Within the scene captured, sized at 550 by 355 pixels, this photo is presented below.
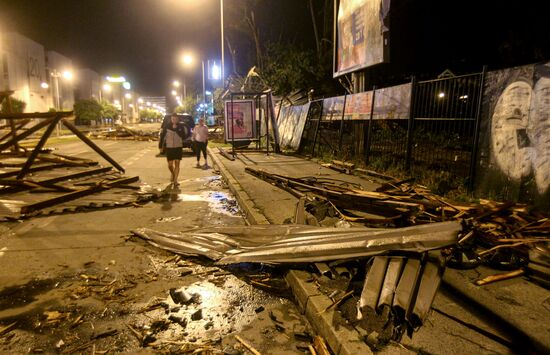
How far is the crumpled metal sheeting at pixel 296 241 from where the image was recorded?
3254 millimetres

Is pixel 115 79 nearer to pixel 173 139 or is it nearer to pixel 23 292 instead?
pixel 173 139

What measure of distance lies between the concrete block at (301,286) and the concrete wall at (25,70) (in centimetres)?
5978

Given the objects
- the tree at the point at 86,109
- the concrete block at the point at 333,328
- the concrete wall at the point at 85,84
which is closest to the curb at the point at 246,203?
the concrete block at the point at 333,328

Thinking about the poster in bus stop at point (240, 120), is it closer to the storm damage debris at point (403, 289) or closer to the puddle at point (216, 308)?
the puddle at point (216, 308)

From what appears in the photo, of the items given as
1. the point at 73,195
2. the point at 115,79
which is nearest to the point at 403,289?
the point at 73,195

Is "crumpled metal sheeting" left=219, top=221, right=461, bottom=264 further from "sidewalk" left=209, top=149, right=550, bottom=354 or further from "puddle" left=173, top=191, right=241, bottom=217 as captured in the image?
"puddle" left=173, top=191, right=241, bottom=217

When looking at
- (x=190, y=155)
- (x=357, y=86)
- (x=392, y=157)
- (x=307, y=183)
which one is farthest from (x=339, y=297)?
(x=190, y=155)

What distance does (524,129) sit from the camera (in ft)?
21.9

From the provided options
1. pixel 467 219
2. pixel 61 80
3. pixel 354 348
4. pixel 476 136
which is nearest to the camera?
pixel 354 348

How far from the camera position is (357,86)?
1399 cm

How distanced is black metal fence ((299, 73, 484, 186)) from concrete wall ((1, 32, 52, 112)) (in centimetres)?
5362

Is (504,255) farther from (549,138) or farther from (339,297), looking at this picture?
(549,138)

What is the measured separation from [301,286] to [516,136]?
5524mm

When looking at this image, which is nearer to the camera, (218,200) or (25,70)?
(218,200)
